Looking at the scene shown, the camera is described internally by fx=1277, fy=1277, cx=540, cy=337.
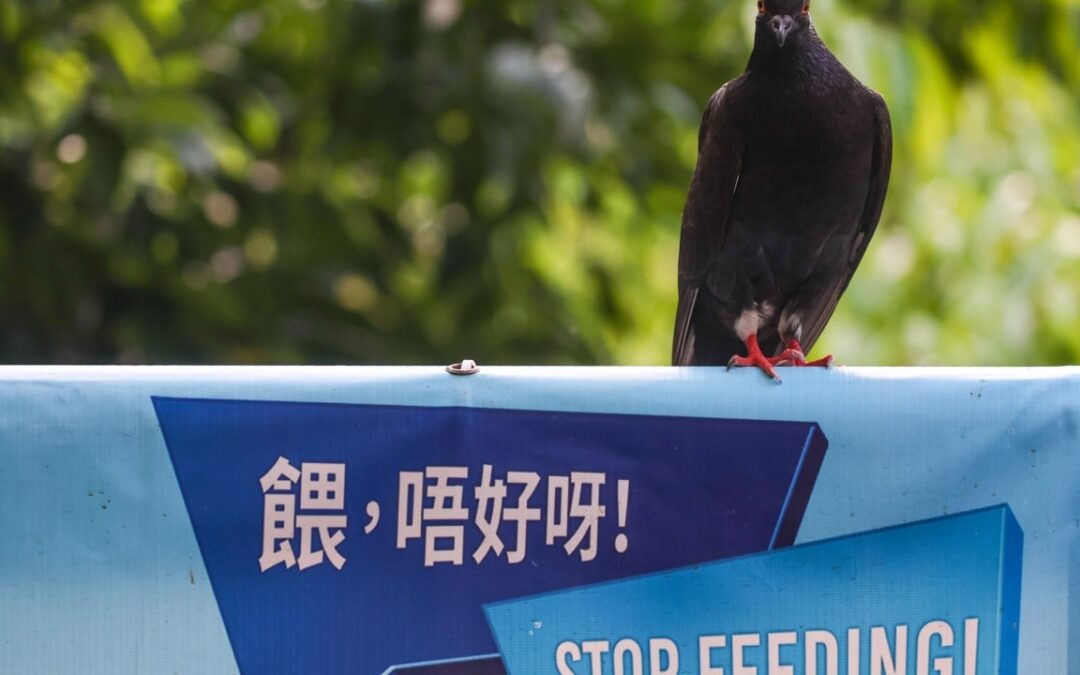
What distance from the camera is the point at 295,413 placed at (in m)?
1.78

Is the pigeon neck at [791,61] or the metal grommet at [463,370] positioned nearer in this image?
the metal grommet at [463,370]

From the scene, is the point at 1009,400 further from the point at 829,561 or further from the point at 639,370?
the point at 639,370

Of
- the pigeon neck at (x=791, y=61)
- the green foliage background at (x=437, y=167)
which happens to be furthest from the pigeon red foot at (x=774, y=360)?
the green foliage background at (x=437, y=167)

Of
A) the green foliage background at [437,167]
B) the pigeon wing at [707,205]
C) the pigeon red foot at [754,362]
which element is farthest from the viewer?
the green foliage background at [437,167]

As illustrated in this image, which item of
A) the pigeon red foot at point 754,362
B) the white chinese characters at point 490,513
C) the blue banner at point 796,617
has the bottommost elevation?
the blue banner at point 796,617

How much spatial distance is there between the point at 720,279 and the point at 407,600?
54.1 inches

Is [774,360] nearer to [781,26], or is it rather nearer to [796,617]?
[781,26]

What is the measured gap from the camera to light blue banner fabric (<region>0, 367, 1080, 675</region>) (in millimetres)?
1741

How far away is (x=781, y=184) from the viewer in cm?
279

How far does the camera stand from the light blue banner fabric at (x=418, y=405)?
5.71 feet

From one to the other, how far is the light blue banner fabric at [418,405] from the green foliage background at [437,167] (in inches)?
67.1

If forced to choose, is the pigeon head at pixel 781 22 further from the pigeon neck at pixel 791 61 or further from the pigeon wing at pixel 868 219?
the pigeon wing at pixel 868 219

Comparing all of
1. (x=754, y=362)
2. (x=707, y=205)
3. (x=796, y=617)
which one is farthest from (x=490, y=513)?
(x=707, y=205)

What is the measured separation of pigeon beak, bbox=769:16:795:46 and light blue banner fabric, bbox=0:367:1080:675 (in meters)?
1.05
